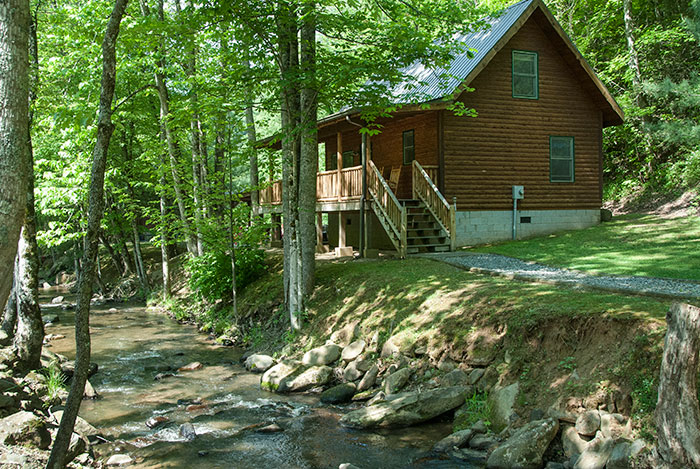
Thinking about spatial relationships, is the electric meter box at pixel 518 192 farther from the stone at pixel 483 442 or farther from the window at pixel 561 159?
the stone at pixel 483 442

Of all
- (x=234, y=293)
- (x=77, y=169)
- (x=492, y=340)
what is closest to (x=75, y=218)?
(x=77, y=169)

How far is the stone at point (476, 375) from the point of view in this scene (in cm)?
776

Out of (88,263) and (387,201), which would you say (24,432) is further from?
(387,201)

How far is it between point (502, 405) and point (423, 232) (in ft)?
32.9

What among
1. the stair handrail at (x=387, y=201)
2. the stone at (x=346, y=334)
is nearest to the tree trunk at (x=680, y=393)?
the stone at (x=346, y=334)

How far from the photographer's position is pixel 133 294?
23.0 metres

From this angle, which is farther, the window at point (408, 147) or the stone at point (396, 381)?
the window at point (408, 147)

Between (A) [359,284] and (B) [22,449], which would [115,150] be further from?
(B) [22,449]

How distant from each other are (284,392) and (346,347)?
143cm

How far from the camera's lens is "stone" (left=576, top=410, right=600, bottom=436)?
19.4ft

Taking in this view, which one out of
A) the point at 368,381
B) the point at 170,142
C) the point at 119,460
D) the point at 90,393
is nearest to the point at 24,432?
the point at 119,460

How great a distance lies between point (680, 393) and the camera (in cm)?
517

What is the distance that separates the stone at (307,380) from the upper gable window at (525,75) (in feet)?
41.7

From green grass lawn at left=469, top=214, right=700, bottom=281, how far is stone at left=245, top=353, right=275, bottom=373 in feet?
21.9
